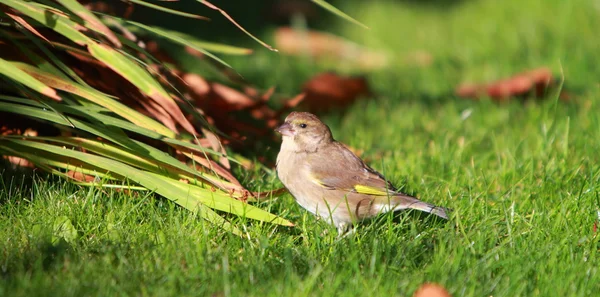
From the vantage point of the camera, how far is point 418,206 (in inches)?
141

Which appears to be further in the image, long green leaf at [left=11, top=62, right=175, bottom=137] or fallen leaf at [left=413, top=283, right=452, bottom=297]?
long green leaf at [left=11, top=62, right=175, bottom=137]

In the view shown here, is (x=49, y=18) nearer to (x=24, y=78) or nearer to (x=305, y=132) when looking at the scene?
(x=24, y=78)

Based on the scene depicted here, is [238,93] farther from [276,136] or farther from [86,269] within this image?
[86,269]

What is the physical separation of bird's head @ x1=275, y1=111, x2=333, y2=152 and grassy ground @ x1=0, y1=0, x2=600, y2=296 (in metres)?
0.30

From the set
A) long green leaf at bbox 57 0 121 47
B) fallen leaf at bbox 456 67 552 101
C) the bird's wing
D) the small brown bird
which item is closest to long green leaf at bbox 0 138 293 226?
the small brown bird

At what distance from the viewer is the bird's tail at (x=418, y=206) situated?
139 inches

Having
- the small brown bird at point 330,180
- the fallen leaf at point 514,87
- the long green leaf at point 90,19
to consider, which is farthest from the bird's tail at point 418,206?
the fallen leaf at point 514,87

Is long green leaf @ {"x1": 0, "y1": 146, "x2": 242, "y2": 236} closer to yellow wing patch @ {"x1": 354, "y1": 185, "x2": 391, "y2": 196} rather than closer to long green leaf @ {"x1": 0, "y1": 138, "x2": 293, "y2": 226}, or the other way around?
long green leaf @ {"x1": 0, "y1": 138, "x2": 293, "y2": 226}

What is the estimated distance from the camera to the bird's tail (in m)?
3.54

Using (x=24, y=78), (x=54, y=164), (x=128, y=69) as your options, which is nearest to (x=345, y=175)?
(x=128, y=69)

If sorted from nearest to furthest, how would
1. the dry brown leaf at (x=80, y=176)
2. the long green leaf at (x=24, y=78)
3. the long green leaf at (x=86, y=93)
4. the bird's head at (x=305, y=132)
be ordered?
the long green leaf at (x=24, y=78) → the long green leaf at (x=86, y=93) → the dry brown leaf at (x=80, y=176) → the bird's head at (x=305, y=132)

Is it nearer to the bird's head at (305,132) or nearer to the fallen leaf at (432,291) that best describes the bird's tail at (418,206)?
the bird's head at (305,132)

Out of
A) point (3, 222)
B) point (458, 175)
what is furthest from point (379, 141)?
point (3, 222)

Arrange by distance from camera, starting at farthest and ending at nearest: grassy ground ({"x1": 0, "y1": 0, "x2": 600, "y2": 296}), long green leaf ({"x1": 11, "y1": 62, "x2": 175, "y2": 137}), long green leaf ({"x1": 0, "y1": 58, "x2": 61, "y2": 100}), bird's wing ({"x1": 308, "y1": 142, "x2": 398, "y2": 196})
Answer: bird's wing ({"x1": 308, "y1": 142, "x2": 398, "y2": 196}) → long green leaf ({"x1": 11, "y1": 62, "x2": 175, "y2": 137}) → long green leaf ({"x1": 0, "y1": 58, "x2": 61, "y2": 100}) → grassy ground ({"x1": 0, "y1": 0, "x2": 600, "y2": 296})
